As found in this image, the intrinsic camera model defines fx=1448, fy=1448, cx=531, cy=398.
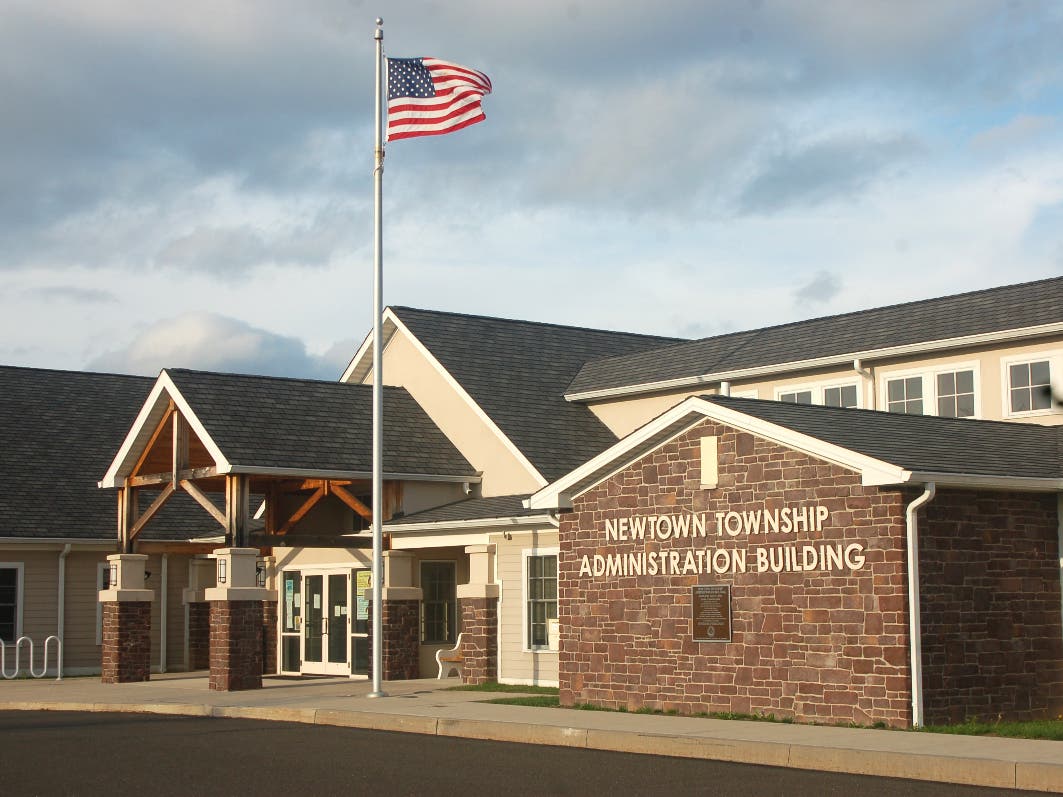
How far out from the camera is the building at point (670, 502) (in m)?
16.2

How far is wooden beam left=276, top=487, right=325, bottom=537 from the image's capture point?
26361mm

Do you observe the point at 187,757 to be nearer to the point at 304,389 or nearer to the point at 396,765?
the point at 396,765

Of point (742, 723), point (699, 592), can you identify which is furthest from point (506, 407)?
point (742, 723)

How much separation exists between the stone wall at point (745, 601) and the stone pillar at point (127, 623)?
9.95 m

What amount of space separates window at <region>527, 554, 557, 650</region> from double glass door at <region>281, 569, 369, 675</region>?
13.4ft

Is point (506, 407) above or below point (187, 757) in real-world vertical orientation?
above

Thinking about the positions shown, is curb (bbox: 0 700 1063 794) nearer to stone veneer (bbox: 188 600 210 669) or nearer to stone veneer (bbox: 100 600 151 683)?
stone veneer (bbox: 100 600 151 683)

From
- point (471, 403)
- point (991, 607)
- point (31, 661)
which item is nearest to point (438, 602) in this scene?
point (471, 403)

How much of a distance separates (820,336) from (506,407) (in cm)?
602

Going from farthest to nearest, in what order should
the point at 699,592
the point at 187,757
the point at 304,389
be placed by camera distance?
the point at 304,389
the point at 699,592
the point at 187,757

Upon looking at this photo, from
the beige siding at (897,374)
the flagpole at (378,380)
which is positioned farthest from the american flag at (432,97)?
the beige siding at (897,374)

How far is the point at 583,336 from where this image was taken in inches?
1280

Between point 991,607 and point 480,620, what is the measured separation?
9.73 meters

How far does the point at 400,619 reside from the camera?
2511cm
